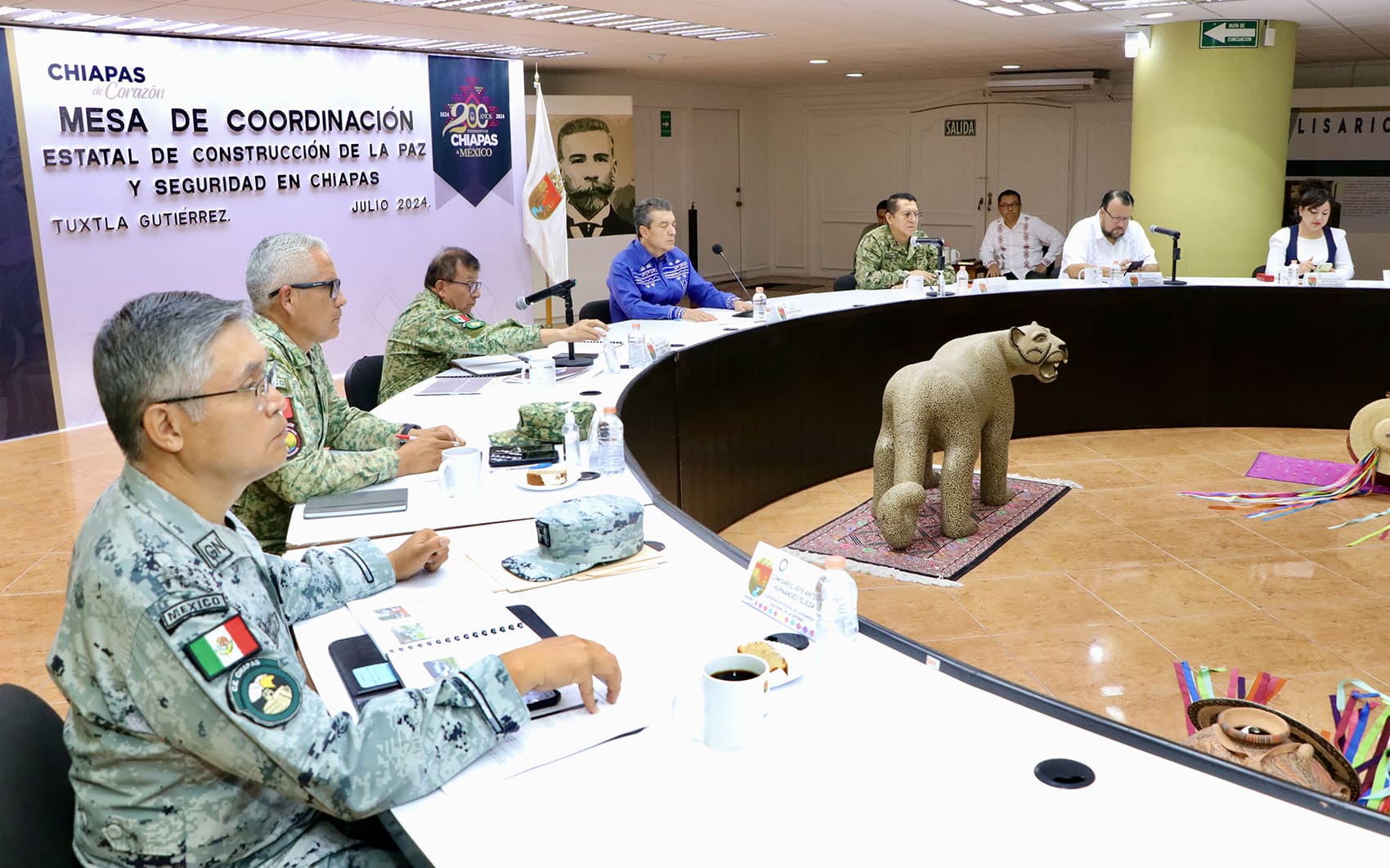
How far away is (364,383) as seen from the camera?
4.33 meters

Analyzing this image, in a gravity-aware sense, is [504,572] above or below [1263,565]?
above

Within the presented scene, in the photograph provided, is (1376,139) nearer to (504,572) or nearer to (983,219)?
(983,219)

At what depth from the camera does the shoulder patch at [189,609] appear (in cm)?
132

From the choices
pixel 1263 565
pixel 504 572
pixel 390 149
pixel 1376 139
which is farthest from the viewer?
pixel 1376 139

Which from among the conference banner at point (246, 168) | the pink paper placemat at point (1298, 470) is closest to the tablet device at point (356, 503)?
the pink paper placemat at point (1298, 470)

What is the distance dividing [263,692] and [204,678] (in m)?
0.07

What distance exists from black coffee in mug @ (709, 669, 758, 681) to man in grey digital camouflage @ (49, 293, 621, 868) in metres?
0.19

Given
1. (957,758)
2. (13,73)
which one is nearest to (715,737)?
(957,758)

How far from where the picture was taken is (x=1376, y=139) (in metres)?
10.9

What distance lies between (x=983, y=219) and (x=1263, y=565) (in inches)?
374

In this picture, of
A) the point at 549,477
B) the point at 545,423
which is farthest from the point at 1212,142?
the point at 549,477

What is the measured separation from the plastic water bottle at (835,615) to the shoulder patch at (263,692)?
783mm

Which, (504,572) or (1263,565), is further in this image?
(1263,565)

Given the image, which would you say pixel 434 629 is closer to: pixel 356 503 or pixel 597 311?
pixel 356 503
